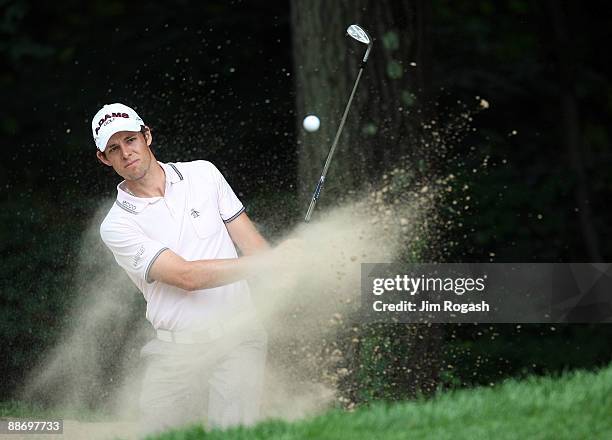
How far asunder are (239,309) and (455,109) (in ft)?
12.8

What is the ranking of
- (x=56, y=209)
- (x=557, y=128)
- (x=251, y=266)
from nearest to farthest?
(x=251, y=266)
(x=56, y=209)
(x=557, y=128)

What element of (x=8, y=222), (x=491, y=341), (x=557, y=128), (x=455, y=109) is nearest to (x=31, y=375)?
(x=8, y=222)

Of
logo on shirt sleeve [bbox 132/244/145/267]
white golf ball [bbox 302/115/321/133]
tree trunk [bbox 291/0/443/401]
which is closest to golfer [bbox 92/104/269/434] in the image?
logo on shirt sleeve [bbox 132/244/145/267]

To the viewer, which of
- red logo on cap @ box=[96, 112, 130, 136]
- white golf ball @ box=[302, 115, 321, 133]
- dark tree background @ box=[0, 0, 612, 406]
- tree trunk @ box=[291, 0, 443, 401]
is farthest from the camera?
dark tree background @ box=[0, 0, 612, 406]

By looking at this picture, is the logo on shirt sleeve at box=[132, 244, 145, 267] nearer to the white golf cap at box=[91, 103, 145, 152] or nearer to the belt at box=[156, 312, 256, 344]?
the belt at box=[156, 312, 256, 344]

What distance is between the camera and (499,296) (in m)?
7.56

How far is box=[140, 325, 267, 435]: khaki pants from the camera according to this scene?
16.4 ft

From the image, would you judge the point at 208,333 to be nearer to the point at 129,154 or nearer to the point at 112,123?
the point at 129,154

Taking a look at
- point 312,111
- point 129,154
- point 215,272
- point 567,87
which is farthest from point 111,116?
point 567,87

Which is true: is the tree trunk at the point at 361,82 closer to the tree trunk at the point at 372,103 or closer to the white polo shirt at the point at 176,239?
the tree trunk at the point at 372,103

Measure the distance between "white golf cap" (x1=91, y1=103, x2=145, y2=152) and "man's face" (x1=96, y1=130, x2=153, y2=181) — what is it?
0.03 metres

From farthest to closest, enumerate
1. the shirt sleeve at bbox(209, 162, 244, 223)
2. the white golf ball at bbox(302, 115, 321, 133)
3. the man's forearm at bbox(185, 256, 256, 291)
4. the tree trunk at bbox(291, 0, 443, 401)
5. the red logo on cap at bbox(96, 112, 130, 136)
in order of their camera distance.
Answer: the tree trunk at bbox(291, 0, 443, 401)
the white golf ball at bbox(302, 115, 321, 133)
the shirt sleeve at bbox(209, 162, 244, 223)
the red logo on cap at bbox(96, 112, 130, 136)
the man's forearm at bbox(185, 256, 256, 291)

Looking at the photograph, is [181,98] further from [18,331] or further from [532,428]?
[532,428]

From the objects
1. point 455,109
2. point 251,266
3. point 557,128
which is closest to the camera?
point 251,266
